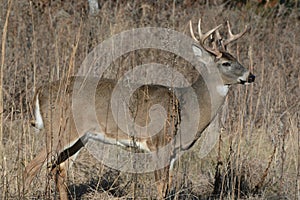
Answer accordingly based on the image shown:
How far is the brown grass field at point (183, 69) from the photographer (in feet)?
13.7

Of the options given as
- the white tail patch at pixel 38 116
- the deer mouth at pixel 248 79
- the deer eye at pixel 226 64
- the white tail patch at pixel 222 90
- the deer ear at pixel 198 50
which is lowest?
the white tail patch at pixel 38 116

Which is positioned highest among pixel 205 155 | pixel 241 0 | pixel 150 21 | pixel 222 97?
pixel 241 0

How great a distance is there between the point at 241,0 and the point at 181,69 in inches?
205

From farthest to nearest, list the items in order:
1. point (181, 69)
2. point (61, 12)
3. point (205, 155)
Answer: point (61, 12)
point (181, 69)
point (205, 155)

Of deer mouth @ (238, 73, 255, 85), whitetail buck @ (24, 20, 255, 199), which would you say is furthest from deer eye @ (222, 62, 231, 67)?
deer mouth @ (238, 73, 255, 85)

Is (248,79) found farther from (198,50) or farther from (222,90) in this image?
(198,50)

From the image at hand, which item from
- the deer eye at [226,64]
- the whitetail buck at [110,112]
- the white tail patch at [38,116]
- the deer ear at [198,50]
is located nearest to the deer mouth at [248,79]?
the whitetail buck at [110,112]

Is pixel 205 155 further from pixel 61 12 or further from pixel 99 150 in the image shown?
pixel 61 12

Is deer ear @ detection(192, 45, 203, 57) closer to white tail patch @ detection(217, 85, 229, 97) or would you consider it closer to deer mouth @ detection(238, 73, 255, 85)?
white tail patch @ detection(217, 85, 229, 97)

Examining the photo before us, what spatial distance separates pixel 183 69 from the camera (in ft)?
24.6

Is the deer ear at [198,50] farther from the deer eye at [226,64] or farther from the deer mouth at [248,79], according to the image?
the deer mouth at [248,79]

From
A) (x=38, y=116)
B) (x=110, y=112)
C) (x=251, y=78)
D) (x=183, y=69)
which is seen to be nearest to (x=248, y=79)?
(x=251, y=78)

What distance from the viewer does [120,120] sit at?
16.1 feet

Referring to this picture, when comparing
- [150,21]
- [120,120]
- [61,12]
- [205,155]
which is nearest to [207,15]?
[150,21]
